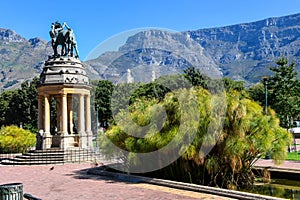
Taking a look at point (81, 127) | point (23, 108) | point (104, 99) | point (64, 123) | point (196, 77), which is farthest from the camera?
point (104, 99)

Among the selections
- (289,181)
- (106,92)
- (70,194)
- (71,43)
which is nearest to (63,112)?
(71,43)

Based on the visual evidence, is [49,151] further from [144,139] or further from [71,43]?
[144,139]

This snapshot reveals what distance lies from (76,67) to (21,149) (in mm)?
10951

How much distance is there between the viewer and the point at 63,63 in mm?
31484

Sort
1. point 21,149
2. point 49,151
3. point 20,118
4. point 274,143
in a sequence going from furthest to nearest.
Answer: point 20,118 < point 21,149 < point 49,151 < point 274,143

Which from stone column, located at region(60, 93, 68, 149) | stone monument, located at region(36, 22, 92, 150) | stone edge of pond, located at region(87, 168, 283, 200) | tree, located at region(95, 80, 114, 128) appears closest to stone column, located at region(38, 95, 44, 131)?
stone monument, located at region(36, 22, 92, 150)

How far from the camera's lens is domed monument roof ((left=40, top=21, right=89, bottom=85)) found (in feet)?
101

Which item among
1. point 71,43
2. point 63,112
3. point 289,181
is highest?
point 71,43

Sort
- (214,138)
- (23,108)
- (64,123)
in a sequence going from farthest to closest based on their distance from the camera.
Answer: (23,108) → (64,123) → (214,138)

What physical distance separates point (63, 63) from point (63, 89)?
2383 mm

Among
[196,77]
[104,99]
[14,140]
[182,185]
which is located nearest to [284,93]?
[196,77]

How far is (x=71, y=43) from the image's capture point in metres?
32.3

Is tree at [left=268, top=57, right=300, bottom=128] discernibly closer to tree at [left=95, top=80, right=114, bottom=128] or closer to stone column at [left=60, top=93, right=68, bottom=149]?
stone column at [left=60, top=93, right=68, bottom=149]

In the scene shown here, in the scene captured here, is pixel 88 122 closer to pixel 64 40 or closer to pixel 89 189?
pixel 64 40
